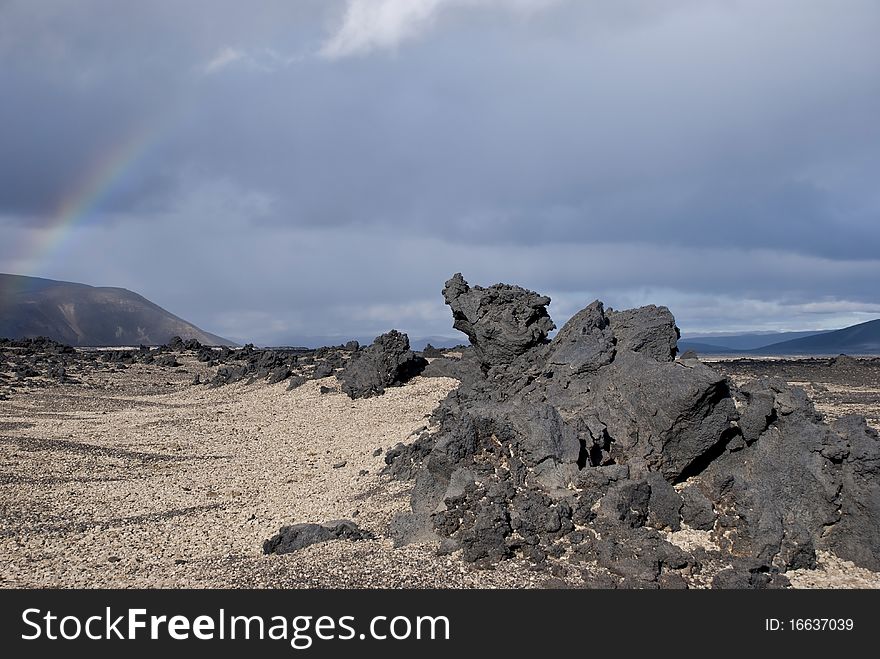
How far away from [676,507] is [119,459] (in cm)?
1443

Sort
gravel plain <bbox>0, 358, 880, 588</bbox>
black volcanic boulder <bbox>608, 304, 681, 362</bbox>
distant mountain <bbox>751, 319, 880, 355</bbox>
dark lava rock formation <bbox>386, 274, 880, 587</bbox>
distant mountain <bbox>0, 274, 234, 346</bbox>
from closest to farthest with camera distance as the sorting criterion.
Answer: gravel plain <bbox>0, 358, 880, 588</bbox> → dark lava rock formation <bbox>386, 274, 880, 587</bbox> → black volcanic boulder <bbox>608, 304, 681, 362</bbox> → distant mountain <bbox>0, 274, 234, 346</bbox> → distant mountain <bbox>751, 319, 880, 355</bbox>

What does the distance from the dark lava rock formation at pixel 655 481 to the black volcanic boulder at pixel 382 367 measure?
15016 millimetres

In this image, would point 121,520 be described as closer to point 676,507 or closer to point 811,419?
point 676,507

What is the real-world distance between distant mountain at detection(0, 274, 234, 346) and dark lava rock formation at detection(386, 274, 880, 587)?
127074 mm

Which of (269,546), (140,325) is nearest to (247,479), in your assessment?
(269,546)

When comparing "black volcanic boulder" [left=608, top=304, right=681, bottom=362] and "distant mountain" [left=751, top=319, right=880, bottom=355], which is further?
"distant mountain" [left=751, top=319, right=880, bottom=355]

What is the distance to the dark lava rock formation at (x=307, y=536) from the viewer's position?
32.7ft

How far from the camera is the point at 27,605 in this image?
25.3 ft

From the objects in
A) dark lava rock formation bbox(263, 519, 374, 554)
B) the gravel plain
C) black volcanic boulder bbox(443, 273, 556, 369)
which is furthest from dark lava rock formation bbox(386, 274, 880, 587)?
black volcanic boulder bbox(443, 273, 556, 369)

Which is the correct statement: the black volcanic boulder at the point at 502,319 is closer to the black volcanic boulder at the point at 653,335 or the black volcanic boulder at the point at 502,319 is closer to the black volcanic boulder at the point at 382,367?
the black volcanic boulder at the point at 653,335

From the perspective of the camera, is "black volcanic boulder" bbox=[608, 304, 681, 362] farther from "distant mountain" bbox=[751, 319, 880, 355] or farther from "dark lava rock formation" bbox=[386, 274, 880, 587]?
"distant mountain" bbox=[751, 319, 880, 355]

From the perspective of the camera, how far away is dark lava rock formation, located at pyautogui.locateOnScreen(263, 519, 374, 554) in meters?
9.95

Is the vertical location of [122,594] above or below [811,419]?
below

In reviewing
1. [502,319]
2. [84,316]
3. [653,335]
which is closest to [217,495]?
[502,319]
